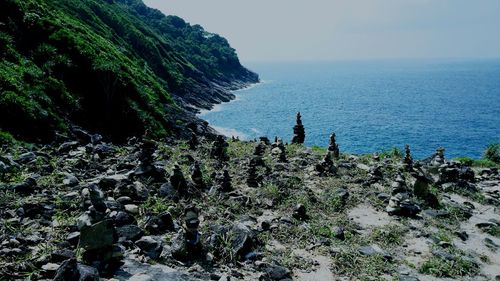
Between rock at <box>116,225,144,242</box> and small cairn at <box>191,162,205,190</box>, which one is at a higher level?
rock at <box>116,225,144,242</box>

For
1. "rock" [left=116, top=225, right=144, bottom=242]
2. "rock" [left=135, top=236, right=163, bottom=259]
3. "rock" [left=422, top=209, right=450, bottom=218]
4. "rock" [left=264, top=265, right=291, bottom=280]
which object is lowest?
"rock" [left=422, top=209, right=450, bottom=218]

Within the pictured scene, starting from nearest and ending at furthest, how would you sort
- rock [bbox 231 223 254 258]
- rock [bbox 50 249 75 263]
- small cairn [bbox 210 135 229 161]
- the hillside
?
1. rock [bbox 50 249 75 263]
2. rock [bbox 231 223 254 258]
3. the hillside
4. small cairn [bbox 210 135 229 161]

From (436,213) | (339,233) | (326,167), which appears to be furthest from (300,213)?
(326,167)

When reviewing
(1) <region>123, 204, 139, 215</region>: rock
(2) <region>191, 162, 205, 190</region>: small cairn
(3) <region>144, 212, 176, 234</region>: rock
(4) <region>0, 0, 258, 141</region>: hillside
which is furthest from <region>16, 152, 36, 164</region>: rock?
(3) <region>144, 212, 176, 234</region>: rock

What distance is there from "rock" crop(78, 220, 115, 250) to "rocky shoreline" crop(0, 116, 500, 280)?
0.03 m

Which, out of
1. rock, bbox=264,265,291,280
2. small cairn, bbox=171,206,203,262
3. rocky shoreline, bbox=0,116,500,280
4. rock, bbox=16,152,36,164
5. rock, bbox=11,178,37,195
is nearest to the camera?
rocky shoreline, bbox=0,116,500,280

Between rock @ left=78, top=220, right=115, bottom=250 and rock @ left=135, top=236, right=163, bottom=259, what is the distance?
138cm

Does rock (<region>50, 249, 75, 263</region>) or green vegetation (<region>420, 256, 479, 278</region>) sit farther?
green vegetation (<region>420, 256, 479, 278</region>)

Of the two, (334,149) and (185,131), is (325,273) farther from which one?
(185,131)

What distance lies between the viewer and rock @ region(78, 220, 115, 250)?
8930 millimetres

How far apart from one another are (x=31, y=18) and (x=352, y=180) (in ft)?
110

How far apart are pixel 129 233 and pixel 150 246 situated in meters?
0.85

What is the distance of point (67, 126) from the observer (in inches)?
1041

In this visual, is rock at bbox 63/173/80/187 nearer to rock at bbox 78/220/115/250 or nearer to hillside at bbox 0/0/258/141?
rock at bbox 78/220/115/250
